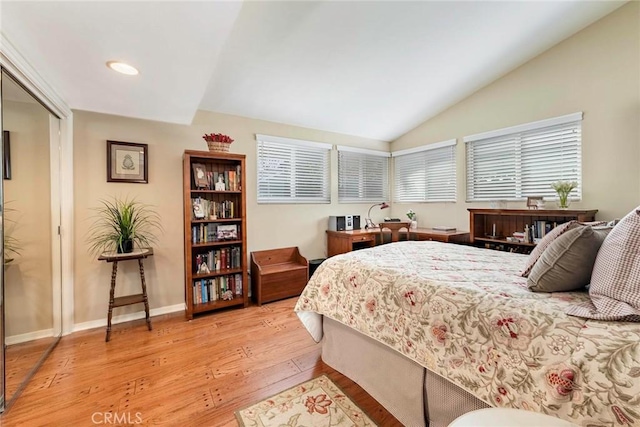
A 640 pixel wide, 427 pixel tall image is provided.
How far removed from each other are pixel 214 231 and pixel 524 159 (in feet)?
12.5

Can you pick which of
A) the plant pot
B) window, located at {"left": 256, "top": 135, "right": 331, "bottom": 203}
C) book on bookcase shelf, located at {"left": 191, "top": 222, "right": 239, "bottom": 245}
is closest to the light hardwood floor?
the plant pot

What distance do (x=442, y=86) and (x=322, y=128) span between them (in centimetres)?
169

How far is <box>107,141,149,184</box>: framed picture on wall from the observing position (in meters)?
2.75

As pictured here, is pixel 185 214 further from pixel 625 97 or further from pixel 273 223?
pixel 625 97

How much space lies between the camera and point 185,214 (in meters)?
2.88

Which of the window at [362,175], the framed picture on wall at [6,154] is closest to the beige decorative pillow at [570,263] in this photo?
the framed picture on wall at [6,154]

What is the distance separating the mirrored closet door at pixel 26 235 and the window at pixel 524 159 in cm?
458

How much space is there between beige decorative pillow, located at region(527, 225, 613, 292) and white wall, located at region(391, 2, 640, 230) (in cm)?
205

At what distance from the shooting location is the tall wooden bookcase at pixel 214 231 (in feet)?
9.50

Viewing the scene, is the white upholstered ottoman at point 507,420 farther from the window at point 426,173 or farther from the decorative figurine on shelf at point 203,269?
the window at point 426,173

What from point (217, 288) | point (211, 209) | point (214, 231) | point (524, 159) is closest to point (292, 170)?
point (211, 209)

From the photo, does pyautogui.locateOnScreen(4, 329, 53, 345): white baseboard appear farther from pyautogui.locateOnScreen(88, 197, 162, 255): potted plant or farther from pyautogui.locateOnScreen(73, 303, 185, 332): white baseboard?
pyautogui.locateOnScreen(88, 197, 162, 255): potted plant

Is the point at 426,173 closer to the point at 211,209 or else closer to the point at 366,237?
the point at 366,237

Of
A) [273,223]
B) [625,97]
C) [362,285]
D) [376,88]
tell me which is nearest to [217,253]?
[273,223]
